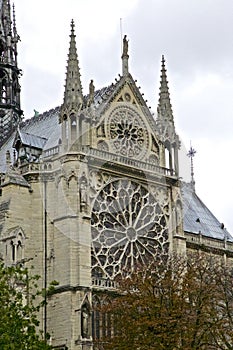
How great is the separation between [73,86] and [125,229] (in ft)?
27.3

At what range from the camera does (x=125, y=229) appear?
162 ft

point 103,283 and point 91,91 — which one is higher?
point 91,91

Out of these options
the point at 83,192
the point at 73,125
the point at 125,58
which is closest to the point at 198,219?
the point at 125,58

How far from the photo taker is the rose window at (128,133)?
1998 inches

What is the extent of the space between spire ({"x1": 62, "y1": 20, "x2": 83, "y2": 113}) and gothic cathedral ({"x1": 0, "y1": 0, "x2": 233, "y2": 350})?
0.18 ft

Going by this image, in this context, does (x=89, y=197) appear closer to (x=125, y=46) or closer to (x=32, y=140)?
(x=32, y=140)

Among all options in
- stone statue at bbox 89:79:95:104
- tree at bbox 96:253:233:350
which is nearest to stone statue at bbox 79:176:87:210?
stone statue at bbox 89:79:95:104

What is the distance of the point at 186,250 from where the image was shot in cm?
5484

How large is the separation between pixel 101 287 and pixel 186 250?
968 centimetres

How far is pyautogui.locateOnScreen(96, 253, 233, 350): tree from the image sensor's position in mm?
39000

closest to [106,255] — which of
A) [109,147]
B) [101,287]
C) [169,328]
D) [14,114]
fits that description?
[101,287]

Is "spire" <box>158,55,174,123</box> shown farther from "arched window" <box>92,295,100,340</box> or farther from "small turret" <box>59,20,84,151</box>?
"arched window" <box>92,295,100,340</box>

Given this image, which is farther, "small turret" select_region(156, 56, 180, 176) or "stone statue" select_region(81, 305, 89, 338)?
"small turret" select_region(156, 56, 180, 176)

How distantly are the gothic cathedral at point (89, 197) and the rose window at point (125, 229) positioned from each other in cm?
6
